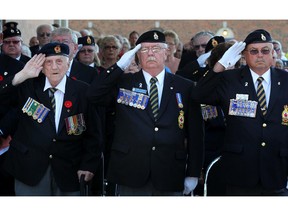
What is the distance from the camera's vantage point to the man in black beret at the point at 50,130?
21.6 ft

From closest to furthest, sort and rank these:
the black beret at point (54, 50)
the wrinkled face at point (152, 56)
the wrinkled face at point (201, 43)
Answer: the wrinkled face at point (152, 56)
the black beret at point (54, 50)
the wrinkled face at point (201, 43)

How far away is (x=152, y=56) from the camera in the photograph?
6.62 meters

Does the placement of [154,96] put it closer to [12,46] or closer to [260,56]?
[260,56]

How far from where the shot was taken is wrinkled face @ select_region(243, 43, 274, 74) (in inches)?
256

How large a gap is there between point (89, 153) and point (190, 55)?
11.7 ft

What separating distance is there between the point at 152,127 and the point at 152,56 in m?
0.62

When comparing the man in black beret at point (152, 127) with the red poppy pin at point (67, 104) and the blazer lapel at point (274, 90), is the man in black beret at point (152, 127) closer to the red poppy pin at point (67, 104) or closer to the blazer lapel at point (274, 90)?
the red poppy pin at point (67, 104)

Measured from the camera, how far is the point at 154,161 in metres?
6.49

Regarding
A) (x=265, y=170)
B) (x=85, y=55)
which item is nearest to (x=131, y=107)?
(x=265, y=170)

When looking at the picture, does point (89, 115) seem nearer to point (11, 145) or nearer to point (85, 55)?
point (11, 145)

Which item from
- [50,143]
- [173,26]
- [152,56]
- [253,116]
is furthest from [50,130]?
[173,26]

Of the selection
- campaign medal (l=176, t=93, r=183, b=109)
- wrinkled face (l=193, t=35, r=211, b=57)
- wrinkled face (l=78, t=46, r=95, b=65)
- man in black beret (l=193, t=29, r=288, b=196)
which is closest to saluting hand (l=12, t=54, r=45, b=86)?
campaign medal (l=176, t=93, r=183, b=109)

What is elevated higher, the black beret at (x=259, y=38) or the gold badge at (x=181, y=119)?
the black beret at (x=259, y=38)

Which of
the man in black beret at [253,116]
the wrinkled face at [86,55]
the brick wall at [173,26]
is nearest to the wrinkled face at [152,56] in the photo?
the man in black beret at [253,116]
